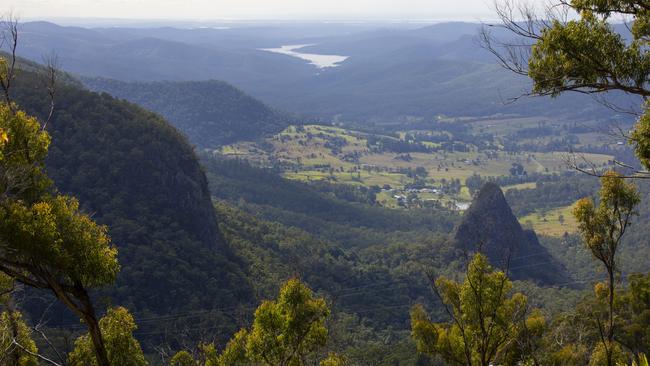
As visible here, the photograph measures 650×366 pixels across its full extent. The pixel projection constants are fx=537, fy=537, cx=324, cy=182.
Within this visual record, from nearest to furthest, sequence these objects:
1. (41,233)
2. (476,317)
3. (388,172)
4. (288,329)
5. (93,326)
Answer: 1. (41,233)
2. (93,326)
3. (288,329)
4. (476,317)
5. (388,172)

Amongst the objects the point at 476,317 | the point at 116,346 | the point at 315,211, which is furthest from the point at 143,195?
the point at 476,317

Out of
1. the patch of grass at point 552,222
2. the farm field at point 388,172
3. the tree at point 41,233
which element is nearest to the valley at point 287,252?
the tree at point 41,233

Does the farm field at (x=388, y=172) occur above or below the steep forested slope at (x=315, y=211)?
below

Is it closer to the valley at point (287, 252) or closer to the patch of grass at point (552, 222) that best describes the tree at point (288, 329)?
the valley at point (287, 252)

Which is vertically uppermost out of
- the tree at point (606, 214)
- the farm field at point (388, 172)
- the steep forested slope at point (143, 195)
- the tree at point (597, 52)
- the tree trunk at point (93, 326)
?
the tree at point (597, 52)

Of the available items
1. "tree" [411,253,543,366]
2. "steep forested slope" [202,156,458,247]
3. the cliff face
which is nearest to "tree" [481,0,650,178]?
"tree" [411,253,543,366]

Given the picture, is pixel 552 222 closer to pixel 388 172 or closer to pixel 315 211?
pixel 315 211
